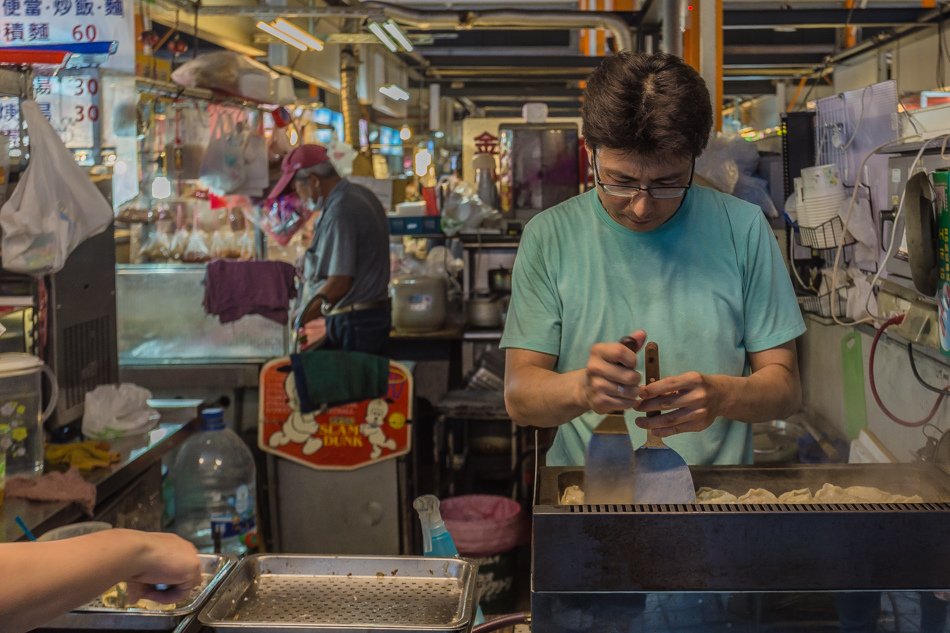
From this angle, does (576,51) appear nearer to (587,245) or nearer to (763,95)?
(763,95)

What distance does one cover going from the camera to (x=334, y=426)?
4.59 m

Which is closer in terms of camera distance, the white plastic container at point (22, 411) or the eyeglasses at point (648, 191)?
the eyeglasses at point (648, 191)

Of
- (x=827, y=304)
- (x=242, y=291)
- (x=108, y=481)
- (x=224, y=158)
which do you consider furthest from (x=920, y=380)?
(x=224, y=158)

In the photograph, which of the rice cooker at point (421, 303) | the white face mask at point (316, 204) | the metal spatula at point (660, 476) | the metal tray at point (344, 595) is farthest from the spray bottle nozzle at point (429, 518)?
the rice cooker at point (421, 303)

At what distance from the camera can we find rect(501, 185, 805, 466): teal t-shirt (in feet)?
6.59


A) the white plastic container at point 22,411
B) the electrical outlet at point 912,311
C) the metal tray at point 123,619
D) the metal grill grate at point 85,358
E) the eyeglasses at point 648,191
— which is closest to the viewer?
the metal tray at point 123,619

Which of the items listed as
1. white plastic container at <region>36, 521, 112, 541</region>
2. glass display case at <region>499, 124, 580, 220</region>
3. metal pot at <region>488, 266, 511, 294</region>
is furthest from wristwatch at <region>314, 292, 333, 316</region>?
white plastic container at <region>36, 521, 112, 541</region>

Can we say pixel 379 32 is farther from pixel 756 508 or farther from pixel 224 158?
pixel 756 508

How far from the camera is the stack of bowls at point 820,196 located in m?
3.32

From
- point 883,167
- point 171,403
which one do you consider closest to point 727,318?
point 883,167

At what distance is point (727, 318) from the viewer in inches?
79.4

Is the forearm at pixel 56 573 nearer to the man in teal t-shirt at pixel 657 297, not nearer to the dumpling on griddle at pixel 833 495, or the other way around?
the man in teal t-shirt at pixel 657 297

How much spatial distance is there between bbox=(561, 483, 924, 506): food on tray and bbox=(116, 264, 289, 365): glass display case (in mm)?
3906

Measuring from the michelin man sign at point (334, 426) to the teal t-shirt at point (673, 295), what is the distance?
8.44 feet
